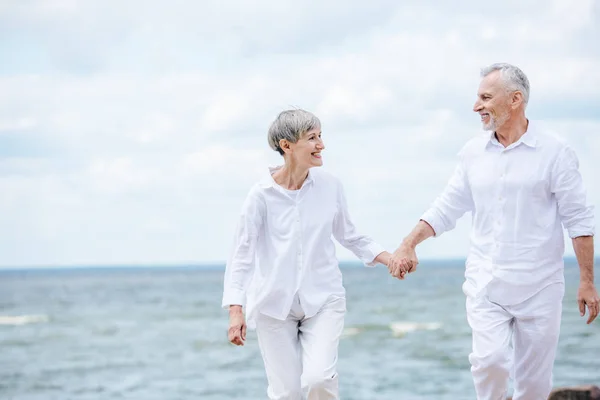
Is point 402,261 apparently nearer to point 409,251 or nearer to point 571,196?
point 409,251

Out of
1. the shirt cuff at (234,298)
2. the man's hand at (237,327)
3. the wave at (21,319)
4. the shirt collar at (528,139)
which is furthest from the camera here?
the wave at (21,319)

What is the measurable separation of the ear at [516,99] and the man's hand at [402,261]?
3.67ft

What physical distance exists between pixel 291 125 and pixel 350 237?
846mm

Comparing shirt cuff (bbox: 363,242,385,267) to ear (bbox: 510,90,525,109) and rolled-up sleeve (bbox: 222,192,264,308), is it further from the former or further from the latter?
Answer: ear (bbox: 510,90,525,109)

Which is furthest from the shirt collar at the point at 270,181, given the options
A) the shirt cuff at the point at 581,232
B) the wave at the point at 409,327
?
the wave at the point at 409,327

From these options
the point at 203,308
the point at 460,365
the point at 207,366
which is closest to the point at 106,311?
the point at 203,308

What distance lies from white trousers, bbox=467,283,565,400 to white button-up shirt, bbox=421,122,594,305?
0.08 meters

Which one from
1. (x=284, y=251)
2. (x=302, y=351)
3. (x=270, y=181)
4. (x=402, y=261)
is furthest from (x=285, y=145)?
(x=302, y=351)

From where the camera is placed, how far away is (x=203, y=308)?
150 ft

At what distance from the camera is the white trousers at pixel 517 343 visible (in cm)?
563

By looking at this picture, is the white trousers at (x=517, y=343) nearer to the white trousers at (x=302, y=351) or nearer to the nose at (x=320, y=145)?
the white trousers at (x=302, y=351)

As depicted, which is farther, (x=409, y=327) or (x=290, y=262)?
(x=409, y=327)

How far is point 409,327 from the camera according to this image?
33.2 m

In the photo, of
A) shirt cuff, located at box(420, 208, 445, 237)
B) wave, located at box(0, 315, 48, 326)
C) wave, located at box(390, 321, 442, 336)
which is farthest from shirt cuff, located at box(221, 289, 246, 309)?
wave, located at box(0, 315, 48, 326)
